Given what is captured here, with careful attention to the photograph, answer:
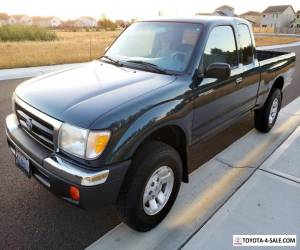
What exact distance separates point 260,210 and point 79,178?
189 cm

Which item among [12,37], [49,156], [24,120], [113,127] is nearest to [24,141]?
[24,120]

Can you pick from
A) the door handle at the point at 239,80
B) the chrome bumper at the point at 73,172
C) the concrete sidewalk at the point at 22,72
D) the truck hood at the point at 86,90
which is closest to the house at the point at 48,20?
the concrete sidewalk at the point at 22,72

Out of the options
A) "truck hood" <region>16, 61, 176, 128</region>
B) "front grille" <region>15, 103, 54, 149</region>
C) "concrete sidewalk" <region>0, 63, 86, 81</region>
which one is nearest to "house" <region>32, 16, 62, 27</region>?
"concrete sidewalk" <region>0, 63, 86, 81</region>

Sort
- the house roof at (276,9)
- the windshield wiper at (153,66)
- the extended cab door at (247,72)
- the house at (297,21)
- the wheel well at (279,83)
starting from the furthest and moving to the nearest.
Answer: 1. the house roof at (276,9)
2. the house at (297,21)
3. the wheel well at (279,83)
4. the extended cab door at (247,72)
5. the windshield wiper at (153,66)

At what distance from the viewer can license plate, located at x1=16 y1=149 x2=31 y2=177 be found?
2579mm

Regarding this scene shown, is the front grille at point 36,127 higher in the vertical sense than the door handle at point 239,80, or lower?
lower

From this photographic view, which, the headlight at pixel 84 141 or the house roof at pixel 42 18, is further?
the house roof at pixel 42 18

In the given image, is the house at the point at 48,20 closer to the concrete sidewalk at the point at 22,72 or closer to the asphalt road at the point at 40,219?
the concrete sidewalk at the point at 22,72

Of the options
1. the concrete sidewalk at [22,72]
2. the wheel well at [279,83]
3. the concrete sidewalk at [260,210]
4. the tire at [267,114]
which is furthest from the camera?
the concrete sidewalk at [22,72]

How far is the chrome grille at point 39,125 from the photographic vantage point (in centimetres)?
235

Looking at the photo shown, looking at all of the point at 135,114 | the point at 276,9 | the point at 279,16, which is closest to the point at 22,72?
the point at 135,114

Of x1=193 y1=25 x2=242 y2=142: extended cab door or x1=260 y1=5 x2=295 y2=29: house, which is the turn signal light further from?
x1=260 y1=5 x2=295 y2=29: house

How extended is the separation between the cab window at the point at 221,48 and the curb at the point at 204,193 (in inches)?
50.4

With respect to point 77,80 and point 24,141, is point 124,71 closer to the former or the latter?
point 77,80
